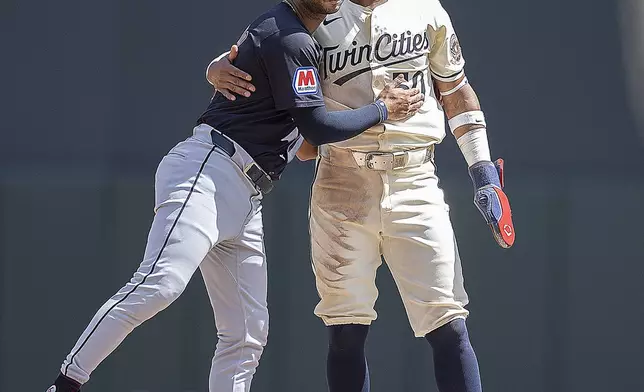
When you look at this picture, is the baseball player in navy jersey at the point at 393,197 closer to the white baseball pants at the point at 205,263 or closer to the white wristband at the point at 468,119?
the white wristband at the point at 468,119

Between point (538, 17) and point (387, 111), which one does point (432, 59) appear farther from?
point (538, 17)

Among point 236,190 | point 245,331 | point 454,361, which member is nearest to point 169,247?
point 236,190

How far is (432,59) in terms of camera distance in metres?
3.48

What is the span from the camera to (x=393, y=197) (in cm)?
339

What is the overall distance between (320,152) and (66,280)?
1486 mm

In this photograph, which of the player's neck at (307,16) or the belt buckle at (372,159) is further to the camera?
the belt buckle at (372,159)

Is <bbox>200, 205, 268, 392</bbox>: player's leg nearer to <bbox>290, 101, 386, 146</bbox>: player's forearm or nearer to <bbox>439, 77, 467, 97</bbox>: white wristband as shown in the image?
<bbox>290, 101, 386, 146</bbox>: player's forearm

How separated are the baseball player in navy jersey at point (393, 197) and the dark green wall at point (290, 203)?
1149 mm

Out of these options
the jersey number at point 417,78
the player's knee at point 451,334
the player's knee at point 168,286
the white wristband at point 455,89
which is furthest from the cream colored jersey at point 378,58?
the player's knee at point 168,286

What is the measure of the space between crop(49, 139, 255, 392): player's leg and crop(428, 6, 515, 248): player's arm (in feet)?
2.59

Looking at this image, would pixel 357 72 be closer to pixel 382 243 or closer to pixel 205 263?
pixel 382 243

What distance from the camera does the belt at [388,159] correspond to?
11.1 feet

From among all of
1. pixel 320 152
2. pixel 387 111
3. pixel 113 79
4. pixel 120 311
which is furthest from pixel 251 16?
pixel 120 311

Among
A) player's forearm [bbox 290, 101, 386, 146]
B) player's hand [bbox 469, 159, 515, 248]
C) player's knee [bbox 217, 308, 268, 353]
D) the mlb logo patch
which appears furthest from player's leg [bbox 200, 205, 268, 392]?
player's hand [bbox 469, 159, 515, 248]
